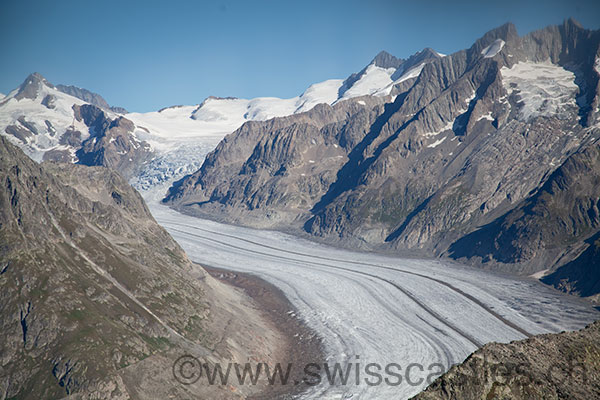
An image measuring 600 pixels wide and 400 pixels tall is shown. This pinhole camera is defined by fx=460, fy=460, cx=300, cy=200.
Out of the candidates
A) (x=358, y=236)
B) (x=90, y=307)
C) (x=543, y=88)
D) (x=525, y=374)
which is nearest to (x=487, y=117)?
(x=543, y=88)

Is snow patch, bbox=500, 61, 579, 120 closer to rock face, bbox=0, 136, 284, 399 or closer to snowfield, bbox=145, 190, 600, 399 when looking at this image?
snowfield, bbox=145, 190, 600, 399

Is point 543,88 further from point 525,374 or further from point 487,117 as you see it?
point 525,374

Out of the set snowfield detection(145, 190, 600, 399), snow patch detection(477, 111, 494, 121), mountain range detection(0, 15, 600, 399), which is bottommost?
snowfield detection(145, 190, 600, 399)

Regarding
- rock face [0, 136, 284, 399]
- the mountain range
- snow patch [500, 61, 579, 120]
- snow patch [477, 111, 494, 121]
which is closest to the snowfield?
the mountain range

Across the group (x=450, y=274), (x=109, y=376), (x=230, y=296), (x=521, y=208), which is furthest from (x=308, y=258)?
(x=109, y=376)

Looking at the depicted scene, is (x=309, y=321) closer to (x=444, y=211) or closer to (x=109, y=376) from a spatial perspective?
(x=109, y=376)
